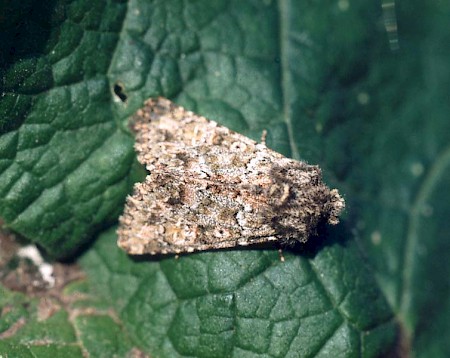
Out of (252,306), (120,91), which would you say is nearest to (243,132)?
(120,91)

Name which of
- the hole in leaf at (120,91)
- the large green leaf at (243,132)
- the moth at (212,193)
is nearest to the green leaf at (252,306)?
the large green leaf at (243,132)

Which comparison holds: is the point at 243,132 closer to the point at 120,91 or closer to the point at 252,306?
the point at 120,91

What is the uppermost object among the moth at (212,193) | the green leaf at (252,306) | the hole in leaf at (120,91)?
the hole in leaf at (120,91)

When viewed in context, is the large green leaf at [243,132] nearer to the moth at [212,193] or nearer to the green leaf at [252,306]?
the green leaf at [252,306]

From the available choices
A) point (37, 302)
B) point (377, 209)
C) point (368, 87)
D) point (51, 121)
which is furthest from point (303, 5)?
point (37, 302)

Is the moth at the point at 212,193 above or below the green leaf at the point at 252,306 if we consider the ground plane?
above
